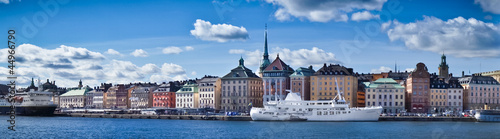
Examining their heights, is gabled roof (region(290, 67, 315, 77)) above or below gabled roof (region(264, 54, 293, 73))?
below

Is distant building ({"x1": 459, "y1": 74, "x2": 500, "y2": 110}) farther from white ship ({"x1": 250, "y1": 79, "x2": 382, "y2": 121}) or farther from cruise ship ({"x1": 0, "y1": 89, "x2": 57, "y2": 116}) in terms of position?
cruise ship ({"x1": 0, "y1": 89, "x2": 57, "y2": 116})

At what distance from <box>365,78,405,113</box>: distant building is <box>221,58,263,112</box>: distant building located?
28.5 meters

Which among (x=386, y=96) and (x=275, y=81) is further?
(x=275, y=81)

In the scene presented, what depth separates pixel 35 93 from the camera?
158000 mm

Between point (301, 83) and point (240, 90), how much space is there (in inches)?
631

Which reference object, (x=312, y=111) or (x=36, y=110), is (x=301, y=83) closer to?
(x=312, y=111)

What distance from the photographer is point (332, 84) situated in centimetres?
14475

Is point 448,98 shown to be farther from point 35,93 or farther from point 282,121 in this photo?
point 35,93

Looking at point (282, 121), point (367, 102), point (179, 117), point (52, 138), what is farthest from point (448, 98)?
point (52, 138)

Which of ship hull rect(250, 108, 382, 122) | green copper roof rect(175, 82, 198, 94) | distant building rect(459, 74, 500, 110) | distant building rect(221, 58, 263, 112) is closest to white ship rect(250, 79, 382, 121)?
ship hull rect(250, 108, 382, 122)

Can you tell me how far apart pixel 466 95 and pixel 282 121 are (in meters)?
52.5

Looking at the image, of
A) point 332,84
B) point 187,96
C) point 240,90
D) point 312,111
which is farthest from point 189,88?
point 312,111

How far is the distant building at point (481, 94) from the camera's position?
146m

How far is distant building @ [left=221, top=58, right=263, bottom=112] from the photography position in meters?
156
